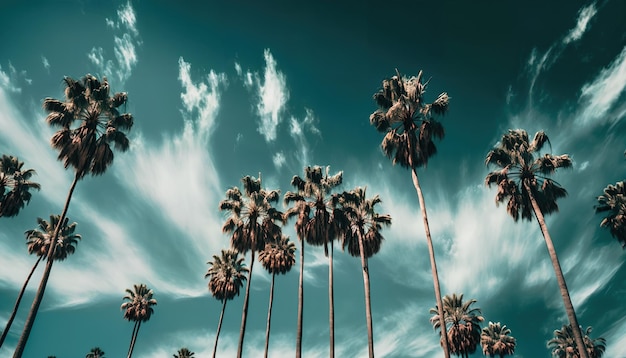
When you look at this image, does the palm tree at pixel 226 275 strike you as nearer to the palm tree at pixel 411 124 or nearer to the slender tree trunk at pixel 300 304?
the slender tree trunk at pixel 300 304

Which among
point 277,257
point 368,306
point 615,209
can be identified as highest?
point 615,209

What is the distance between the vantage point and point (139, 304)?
52656mm

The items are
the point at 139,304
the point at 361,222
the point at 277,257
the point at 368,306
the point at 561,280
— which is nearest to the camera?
the point at 561,280

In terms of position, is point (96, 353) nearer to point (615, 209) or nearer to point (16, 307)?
point (16, 307)

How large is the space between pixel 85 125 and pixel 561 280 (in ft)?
121

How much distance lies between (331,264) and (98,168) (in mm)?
21306

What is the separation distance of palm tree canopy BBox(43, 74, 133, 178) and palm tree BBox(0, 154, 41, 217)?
51.0 ft

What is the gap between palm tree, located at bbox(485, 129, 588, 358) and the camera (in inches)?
1043

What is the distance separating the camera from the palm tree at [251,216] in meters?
34.2

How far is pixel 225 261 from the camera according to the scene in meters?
45.1

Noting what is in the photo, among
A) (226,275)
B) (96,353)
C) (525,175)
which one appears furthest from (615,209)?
(96,353)

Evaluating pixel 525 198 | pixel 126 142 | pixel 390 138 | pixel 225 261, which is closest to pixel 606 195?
pixel 525 198

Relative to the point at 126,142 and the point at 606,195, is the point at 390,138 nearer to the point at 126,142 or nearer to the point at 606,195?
the point at 126,142

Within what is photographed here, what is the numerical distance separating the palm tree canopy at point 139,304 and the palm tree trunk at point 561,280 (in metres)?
54.5
